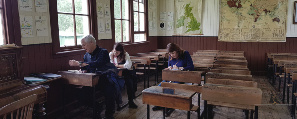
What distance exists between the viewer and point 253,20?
24.6ft

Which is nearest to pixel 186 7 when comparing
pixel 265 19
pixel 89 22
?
pixel 265 19

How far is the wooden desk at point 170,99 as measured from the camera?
2646mm

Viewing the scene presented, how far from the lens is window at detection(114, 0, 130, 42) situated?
5871 millimetres

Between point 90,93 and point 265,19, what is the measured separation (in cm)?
617

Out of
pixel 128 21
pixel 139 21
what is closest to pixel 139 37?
pixel 139 21

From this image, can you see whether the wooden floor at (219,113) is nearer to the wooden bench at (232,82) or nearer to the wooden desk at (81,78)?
the wooden desk at (81,78)

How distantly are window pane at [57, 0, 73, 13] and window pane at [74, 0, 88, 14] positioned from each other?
0.16 meters

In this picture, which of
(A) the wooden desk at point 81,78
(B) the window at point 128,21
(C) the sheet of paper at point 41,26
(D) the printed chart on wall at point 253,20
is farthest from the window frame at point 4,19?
(D) the printed chart on wall at point 253,20

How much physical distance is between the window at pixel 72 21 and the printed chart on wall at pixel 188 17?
4414 millimetres

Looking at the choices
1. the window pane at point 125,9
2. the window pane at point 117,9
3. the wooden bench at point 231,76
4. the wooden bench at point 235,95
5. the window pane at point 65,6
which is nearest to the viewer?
the wooden bench at point 235,95

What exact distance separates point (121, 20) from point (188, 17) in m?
3.10

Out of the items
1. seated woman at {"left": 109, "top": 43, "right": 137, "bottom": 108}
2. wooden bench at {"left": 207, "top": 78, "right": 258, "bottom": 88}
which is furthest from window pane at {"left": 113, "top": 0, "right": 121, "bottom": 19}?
wooden bench at {"left": 207, "top": 78, "right": 258, "bottom": 88}

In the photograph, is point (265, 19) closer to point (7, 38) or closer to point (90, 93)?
point (90, 93)

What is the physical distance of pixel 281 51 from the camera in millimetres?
7398
